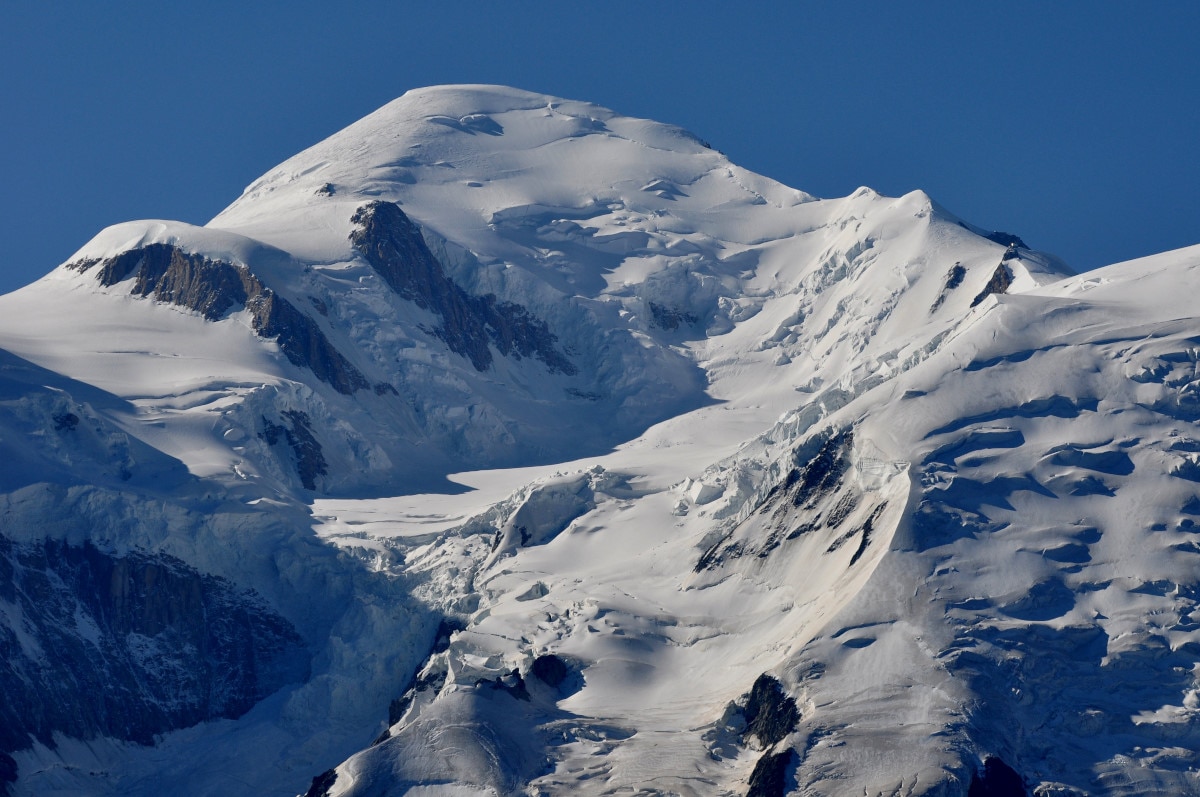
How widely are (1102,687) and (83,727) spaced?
77.7 meters

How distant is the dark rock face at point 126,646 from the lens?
599 ft

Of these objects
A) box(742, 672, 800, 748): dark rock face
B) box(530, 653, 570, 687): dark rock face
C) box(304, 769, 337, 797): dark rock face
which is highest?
box(742, 672, 800, 748): dark rock face

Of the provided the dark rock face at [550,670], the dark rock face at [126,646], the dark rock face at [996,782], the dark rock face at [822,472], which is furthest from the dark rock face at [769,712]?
the dark rock face at [126,646]

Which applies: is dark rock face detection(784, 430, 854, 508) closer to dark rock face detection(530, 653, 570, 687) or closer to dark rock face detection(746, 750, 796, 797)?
dark rock face detection(530, 653, 570, 687)

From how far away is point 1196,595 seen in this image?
15175cm

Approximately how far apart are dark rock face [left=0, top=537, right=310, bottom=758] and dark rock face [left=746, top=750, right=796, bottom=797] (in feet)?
195

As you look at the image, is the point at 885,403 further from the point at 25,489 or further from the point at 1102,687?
the point at 25,489

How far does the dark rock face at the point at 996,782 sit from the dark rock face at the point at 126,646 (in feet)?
229

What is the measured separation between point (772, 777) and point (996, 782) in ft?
41.1

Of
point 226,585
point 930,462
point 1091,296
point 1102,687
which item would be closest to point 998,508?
point 930,462

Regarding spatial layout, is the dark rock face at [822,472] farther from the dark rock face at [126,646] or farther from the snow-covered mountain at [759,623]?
the dark rock face at [126,646]

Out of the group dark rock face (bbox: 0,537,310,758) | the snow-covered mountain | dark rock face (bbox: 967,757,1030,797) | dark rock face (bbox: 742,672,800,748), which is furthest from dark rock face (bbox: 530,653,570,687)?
dark rock face (bbox: 967,757,1030,797)

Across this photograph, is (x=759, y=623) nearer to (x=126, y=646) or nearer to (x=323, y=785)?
(x=323, y=785)

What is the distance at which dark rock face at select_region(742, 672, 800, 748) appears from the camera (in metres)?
144
